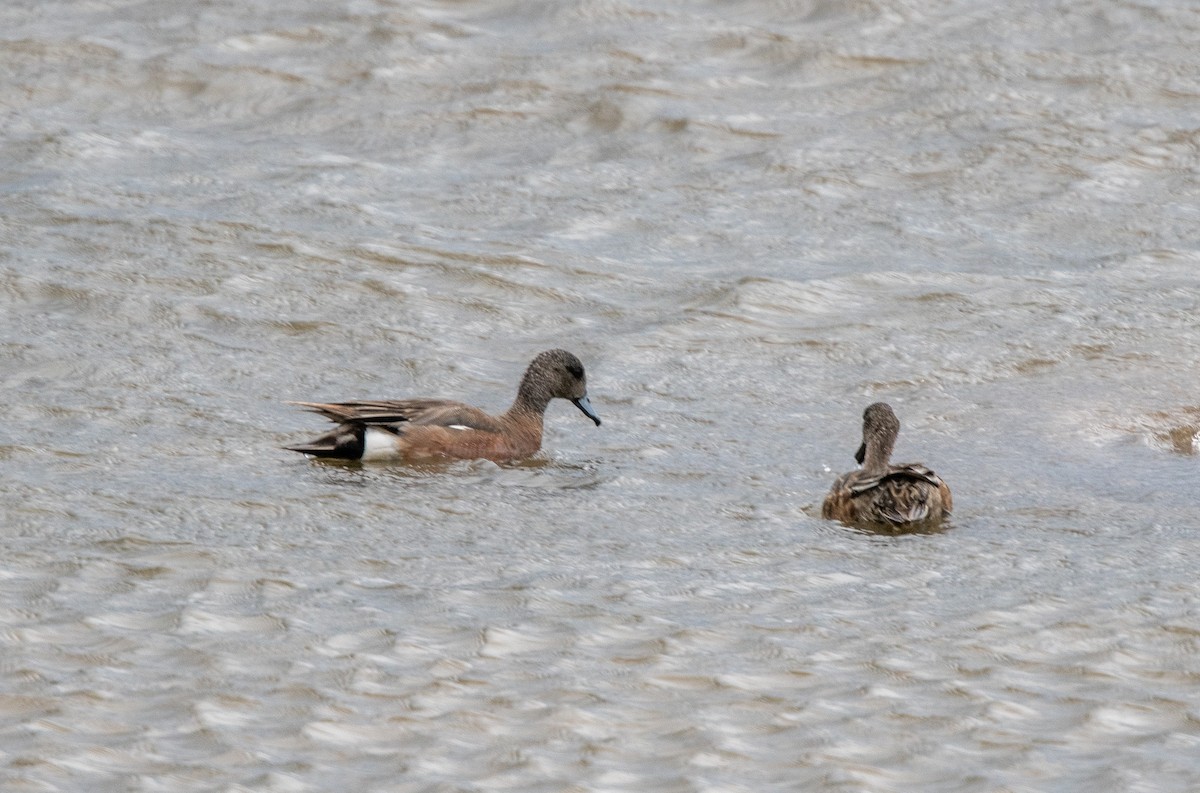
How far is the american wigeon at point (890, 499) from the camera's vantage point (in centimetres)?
882

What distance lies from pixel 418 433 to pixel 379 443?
191 mm

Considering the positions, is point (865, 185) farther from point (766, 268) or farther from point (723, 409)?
point (723, 409)

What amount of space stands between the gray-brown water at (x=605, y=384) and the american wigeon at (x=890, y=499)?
0.44 feet

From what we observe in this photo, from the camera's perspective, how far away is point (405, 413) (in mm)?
10023

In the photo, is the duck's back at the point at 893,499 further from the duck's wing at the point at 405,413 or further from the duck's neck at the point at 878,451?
the duck's wing at the point at 405,413

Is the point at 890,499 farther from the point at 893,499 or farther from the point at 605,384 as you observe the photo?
the point at 605,384

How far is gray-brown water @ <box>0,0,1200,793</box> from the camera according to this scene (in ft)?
21.7

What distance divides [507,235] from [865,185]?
2.77 metres

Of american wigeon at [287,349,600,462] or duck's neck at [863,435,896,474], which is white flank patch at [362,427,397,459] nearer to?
american wigeon at [287,349,600,462]

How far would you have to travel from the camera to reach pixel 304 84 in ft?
53.7

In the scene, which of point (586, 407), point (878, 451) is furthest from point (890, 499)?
point (586, 407)

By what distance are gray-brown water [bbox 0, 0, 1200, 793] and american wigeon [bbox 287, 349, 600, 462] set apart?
136 millimetres

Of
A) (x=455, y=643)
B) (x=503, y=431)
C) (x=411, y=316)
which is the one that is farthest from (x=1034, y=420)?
(x=455, y=643)

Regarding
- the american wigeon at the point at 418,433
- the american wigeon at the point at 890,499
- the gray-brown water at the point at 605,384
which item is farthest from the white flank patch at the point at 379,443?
the american wigeon at the point at 890,499
